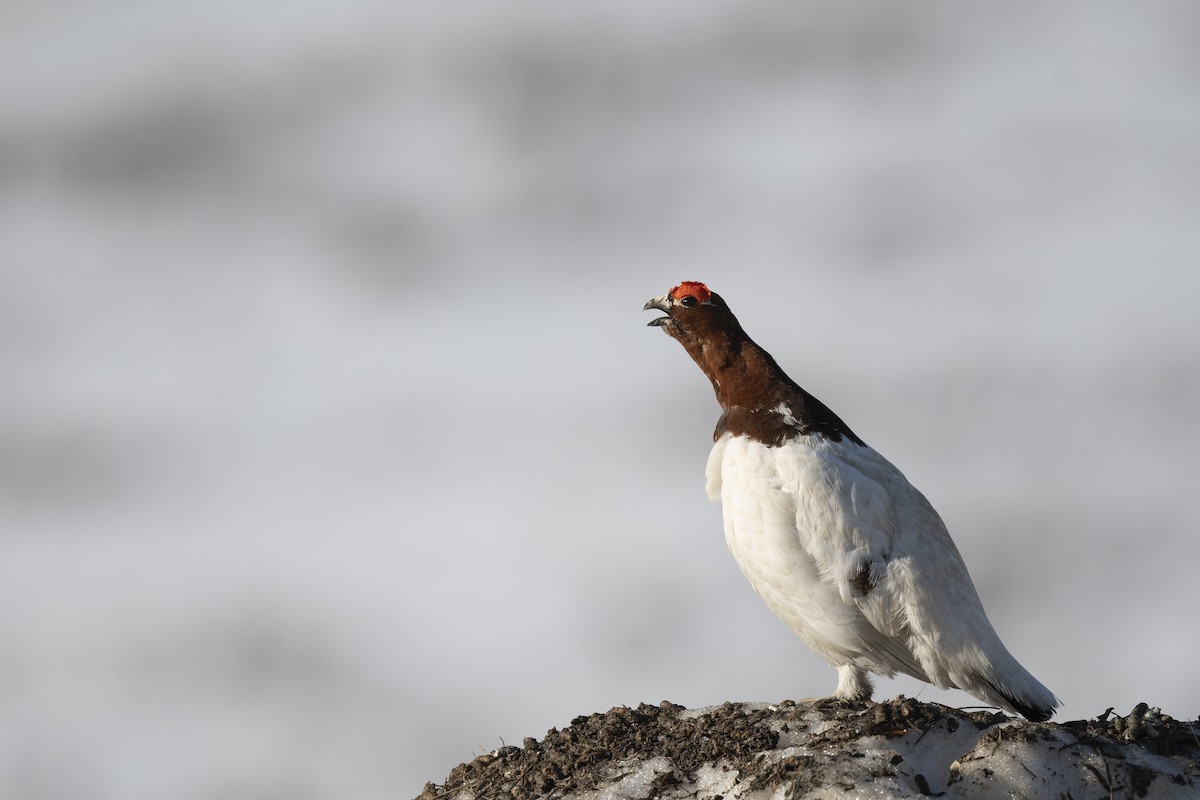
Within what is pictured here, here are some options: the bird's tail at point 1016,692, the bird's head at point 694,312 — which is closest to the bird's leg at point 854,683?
the bird's tail at point 1016,692

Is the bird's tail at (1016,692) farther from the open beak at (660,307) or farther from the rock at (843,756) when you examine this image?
the open beak at (660,307)

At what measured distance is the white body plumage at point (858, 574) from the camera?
8484mm

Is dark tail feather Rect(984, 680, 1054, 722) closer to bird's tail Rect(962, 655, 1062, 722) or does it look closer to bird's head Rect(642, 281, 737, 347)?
bird's tail Rect(962, 655, 1062, 722)

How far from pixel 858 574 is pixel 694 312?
7.92 ft

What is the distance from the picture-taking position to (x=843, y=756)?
667cm

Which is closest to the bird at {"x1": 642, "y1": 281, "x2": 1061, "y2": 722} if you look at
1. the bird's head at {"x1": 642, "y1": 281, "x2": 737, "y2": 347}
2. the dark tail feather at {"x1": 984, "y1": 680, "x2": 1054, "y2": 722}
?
the dark tail feather at {"x1": 984, "y1": 680, "x2": 1054, "y2": 722}

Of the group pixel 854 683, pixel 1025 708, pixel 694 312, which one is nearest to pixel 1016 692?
pixel 1025 708

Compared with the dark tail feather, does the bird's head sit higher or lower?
higher

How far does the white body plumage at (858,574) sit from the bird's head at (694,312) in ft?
3.97

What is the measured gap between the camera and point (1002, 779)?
6504 millimetres

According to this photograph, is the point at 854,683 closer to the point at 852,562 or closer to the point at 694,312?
the point at 852,562

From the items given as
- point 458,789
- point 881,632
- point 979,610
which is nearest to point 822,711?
point 881,632

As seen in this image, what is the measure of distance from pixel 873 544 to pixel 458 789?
3146 millimetres

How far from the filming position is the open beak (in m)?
9.88
